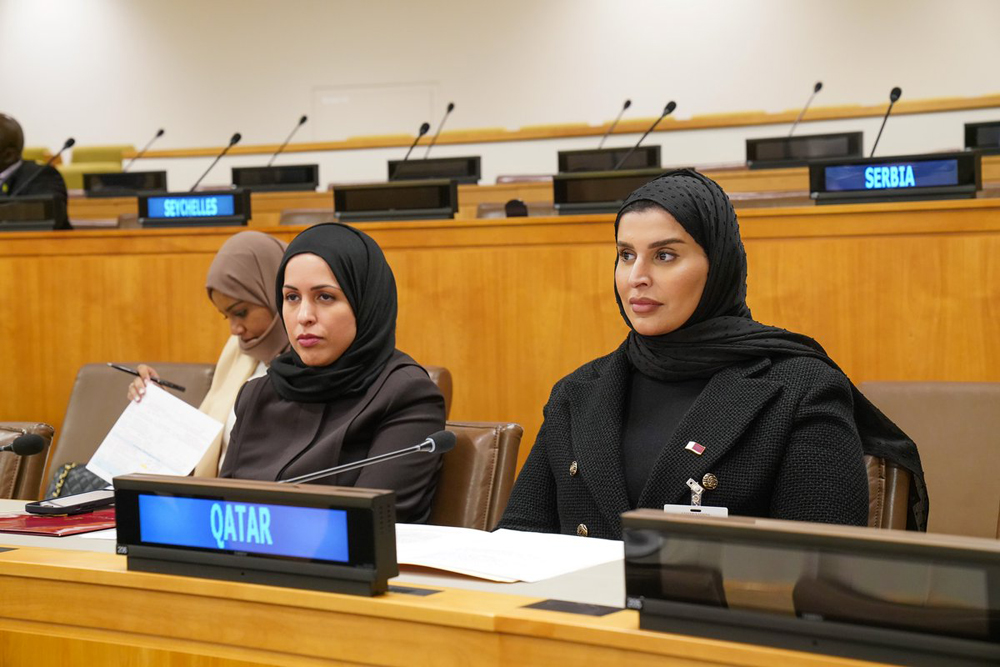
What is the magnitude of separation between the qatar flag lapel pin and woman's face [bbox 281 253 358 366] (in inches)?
32.5

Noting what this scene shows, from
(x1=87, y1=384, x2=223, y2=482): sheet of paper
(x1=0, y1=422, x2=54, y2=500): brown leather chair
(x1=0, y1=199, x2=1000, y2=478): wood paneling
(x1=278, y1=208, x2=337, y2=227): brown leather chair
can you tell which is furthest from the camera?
(x1=278, y1=208, x2=337, y2=227): brown leather chair

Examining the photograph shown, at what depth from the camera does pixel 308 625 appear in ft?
3.55

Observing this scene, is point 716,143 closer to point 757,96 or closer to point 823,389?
point 757,96

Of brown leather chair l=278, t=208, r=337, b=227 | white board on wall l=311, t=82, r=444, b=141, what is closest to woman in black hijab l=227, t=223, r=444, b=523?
brown leather chair l=278, t=208, r=337, b=227

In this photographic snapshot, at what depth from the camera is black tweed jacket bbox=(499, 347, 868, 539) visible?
63.2 inches

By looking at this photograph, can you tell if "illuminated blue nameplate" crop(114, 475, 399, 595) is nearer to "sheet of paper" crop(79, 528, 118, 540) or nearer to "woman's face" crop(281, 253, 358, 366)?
"sheet of paper" crop(79, 528, 118, 540)

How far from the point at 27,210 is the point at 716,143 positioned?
193 inches

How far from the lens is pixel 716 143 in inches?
305

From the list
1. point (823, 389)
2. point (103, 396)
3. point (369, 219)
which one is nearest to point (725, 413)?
point (823, 389)

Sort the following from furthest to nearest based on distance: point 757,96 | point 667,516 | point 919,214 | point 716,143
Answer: point 757,96 < point 716,143 < point 919,214 < point 667,516

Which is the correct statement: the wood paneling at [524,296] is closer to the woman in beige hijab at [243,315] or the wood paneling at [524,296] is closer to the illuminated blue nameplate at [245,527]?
the woman in beige hijab at [243,315]

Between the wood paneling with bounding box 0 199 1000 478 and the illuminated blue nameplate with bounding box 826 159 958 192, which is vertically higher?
the illuminated blue nameplate with bounding box 826 159 958 192

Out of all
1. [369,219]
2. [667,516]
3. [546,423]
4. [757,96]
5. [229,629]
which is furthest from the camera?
[757,96]

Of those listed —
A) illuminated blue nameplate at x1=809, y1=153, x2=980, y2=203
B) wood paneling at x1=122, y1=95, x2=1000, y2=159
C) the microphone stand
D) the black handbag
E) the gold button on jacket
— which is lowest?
the black handbag
